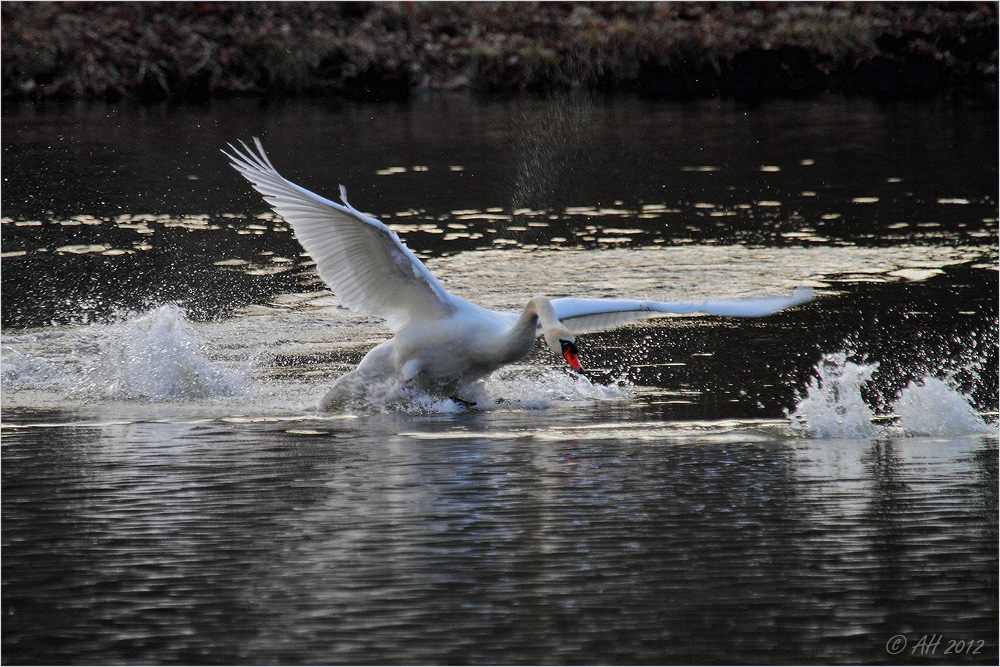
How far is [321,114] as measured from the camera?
24312mm

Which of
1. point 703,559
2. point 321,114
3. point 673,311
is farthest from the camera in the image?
point 321,114

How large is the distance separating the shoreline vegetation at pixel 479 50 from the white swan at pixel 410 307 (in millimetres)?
19282

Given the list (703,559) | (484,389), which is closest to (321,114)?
(484,389)

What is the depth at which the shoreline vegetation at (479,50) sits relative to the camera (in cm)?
2767

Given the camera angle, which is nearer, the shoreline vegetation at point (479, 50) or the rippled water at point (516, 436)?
the rippled water at point (516, 436)

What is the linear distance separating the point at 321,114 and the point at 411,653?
67.1ft

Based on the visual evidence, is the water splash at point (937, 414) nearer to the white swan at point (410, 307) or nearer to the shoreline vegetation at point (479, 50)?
the white swan at point (410, 307)

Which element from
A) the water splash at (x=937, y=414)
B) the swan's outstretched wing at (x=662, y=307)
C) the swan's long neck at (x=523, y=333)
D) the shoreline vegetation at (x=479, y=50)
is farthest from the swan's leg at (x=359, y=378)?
the shoreline vegetation at (x=479, y=50)

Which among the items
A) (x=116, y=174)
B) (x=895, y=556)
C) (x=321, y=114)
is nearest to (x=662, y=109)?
(x=321, y=114)

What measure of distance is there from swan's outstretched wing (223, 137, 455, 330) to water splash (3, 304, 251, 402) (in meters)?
1.01

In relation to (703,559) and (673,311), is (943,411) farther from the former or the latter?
(703,559)

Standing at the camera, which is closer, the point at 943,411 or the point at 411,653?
the point at 411,653

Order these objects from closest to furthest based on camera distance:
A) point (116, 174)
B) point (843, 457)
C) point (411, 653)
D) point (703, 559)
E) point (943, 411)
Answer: point (411, 653)
point (703, 559)
point (843, 457)
point (943, 411)
point (116, 174)

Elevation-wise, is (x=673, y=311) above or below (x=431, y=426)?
above
